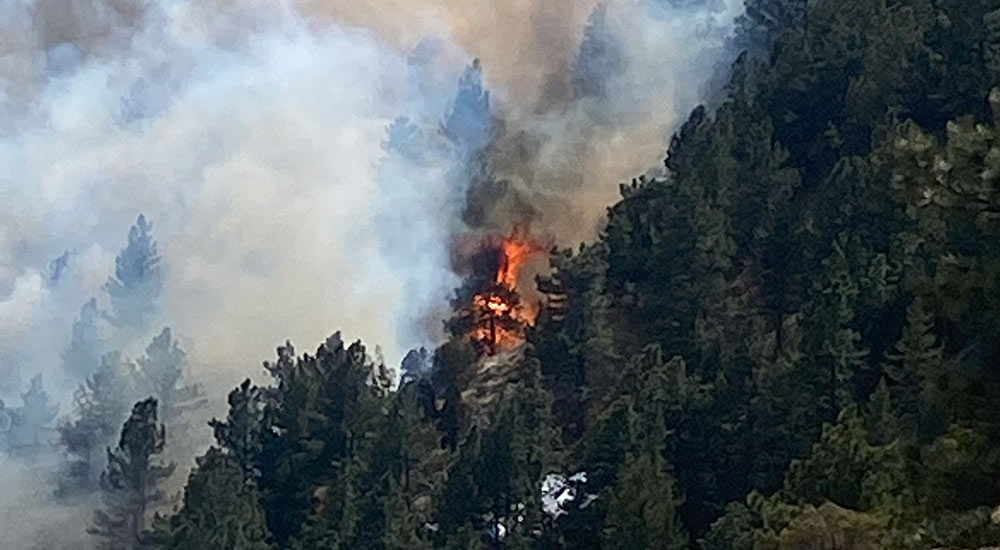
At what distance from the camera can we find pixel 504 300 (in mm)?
46062

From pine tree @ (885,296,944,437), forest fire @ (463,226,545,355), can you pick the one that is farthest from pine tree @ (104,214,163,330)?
pine tree @ (885,296,944,437)

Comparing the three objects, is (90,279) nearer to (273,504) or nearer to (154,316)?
(154,316)

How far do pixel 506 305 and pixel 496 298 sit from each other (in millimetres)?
384

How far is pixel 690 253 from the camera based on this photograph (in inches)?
1344

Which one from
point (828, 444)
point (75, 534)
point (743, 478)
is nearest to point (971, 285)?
point (828, 444)

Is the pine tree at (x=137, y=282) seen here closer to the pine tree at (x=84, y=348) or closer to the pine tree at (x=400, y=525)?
the pine tree at (x=84, y=348)

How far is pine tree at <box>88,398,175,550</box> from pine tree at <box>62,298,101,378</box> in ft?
22.1

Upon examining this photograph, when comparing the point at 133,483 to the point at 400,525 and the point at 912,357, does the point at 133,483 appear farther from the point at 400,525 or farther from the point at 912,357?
the point at 912,357

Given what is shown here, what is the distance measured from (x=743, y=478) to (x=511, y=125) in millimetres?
28677

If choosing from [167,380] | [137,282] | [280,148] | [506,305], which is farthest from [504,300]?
[137,282]

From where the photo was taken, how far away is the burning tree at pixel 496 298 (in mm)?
44719

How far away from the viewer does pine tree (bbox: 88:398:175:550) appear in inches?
1469

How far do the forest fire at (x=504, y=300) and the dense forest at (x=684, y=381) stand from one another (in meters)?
0.56

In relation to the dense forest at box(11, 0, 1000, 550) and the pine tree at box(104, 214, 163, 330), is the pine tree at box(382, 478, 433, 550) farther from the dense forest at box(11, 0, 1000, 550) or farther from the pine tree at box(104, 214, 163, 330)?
the pine tree at box(104, 214, 163, 330)
